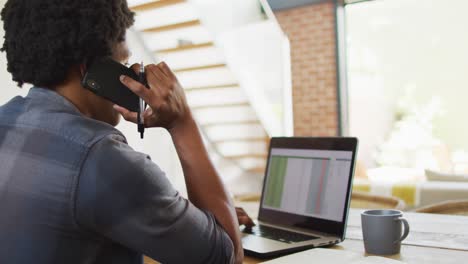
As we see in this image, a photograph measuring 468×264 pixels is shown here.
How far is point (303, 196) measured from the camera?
4.52 ft

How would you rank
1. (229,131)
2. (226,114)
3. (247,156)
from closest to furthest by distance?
(226,114) → (229,131) → (247,156)

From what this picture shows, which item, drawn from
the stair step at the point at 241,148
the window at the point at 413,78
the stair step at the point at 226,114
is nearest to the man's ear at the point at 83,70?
the stair step at the point at 226,114

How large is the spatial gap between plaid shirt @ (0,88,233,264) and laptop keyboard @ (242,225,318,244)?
450 mm

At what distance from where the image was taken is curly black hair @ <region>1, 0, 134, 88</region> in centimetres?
80

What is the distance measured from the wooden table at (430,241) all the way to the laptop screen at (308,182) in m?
0.10

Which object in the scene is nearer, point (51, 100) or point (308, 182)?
point (51, 100)

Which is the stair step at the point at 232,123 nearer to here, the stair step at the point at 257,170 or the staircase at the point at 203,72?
the staircase at the point at 203,72

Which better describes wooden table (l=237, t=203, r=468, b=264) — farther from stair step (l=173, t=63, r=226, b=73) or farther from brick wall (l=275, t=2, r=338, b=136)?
brick wall (l=275, t=2, r=338, b=136)

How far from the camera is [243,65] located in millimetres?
3969

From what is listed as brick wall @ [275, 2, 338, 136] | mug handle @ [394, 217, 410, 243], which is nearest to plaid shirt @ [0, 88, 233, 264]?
mug handle @ [394, 217, 410, 243]

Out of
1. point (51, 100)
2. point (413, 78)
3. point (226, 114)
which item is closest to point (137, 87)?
point (51, 100)

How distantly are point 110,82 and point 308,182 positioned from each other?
26.3 inches

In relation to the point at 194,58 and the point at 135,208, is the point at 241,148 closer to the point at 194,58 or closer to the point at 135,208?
the point at 194,58

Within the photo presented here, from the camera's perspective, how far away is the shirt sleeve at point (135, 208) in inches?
28.9
